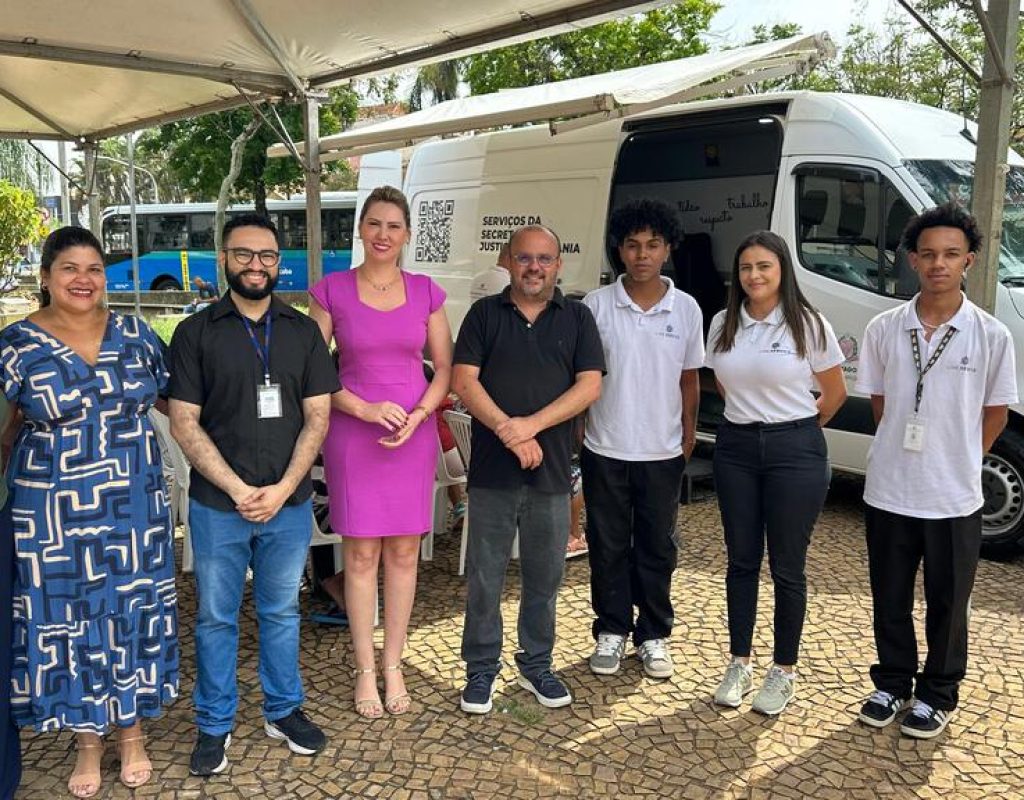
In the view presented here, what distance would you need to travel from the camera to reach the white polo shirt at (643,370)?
3.10 meters

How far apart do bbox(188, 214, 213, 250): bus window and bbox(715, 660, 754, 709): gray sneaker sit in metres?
22.2

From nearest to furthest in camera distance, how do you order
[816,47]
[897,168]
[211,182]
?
[897,168] < [816,47] < [211,182]

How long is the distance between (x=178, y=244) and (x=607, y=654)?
22544 millimetres

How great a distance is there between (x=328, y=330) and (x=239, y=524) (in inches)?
27.8

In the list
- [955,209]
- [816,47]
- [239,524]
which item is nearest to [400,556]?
[239,524]

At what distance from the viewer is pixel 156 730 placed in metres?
2.97

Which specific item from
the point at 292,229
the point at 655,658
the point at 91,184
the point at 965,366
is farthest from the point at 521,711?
the point at 292,229

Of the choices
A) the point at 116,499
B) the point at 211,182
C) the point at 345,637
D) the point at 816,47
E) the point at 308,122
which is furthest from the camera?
the point at 211,182

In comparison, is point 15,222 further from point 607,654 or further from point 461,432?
point 607,654

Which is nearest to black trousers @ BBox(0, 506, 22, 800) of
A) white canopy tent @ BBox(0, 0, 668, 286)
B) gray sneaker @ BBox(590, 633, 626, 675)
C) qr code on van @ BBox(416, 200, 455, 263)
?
gray sneaker @ BBox(590, 633, 626, 675)

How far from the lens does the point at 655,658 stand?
132 inches

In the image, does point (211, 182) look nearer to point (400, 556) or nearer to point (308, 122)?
point (308, 122)

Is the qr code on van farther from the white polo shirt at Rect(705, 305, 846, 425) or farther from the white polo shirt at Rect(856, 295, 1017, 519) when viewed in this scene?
the white polo shirt at Rect(856, 295, 1017, 519)

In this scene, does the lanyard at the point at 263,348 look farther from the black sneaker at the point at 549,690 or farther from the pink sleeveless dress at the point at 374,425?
the black sneaker at the point at 549,690
